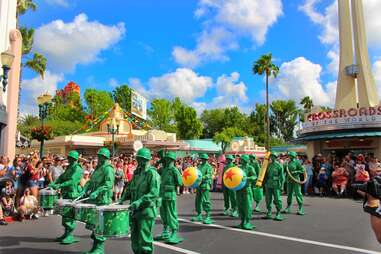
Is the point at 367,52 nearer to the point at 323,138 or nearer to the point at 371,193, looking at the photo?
the point at 323,138

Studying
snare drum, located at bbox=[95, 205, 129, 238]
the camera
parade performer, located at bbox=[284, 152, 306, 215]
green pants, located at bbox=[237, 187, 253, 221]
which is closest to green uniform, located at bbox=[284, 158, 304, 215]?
parade performer, located at bbox=[284, 152, 306, 215]

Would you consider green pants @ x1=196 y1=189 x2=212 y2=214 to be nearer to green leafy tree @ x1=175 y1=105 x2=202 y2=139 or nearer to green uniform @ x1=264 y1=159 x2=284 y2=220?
green uniform @ x1=264 y1=159 x2=284 y2=220

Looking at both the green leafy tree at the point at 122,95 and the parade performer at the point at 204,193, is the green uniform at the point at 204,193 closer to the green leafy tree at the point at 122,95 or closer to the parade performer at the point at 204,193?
the parade performer at the point at 204,193

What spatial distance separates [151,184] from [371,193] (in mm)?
3692

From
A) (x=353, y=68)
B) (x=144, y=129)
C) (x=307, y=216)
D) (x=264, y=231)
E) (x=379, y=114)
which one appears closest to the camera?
(x=264, y=231)

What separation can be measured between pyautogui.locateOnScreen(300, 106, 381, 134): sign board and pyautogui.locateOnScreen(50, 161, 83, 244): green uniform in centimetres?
1963

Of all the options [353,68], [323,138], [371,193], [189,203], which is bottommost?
[189,203]

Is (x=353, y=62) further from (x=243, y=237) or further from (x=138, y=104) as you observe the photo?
(x=138, y=104)

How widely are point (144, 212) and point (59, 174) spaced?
822cm

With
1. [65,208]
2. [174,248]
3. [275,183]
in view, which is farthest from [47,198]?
[275,183]

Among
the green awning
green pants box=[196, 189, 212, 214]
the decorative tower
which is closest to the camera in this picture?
green pants box=[196, 189, 212, 214]

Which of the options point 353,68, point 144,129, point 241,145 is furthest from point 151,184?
point 241,145

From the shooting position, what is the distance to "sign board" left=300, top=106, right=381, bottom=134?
22.1m

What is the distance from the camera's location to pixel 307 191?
18.4 meters
